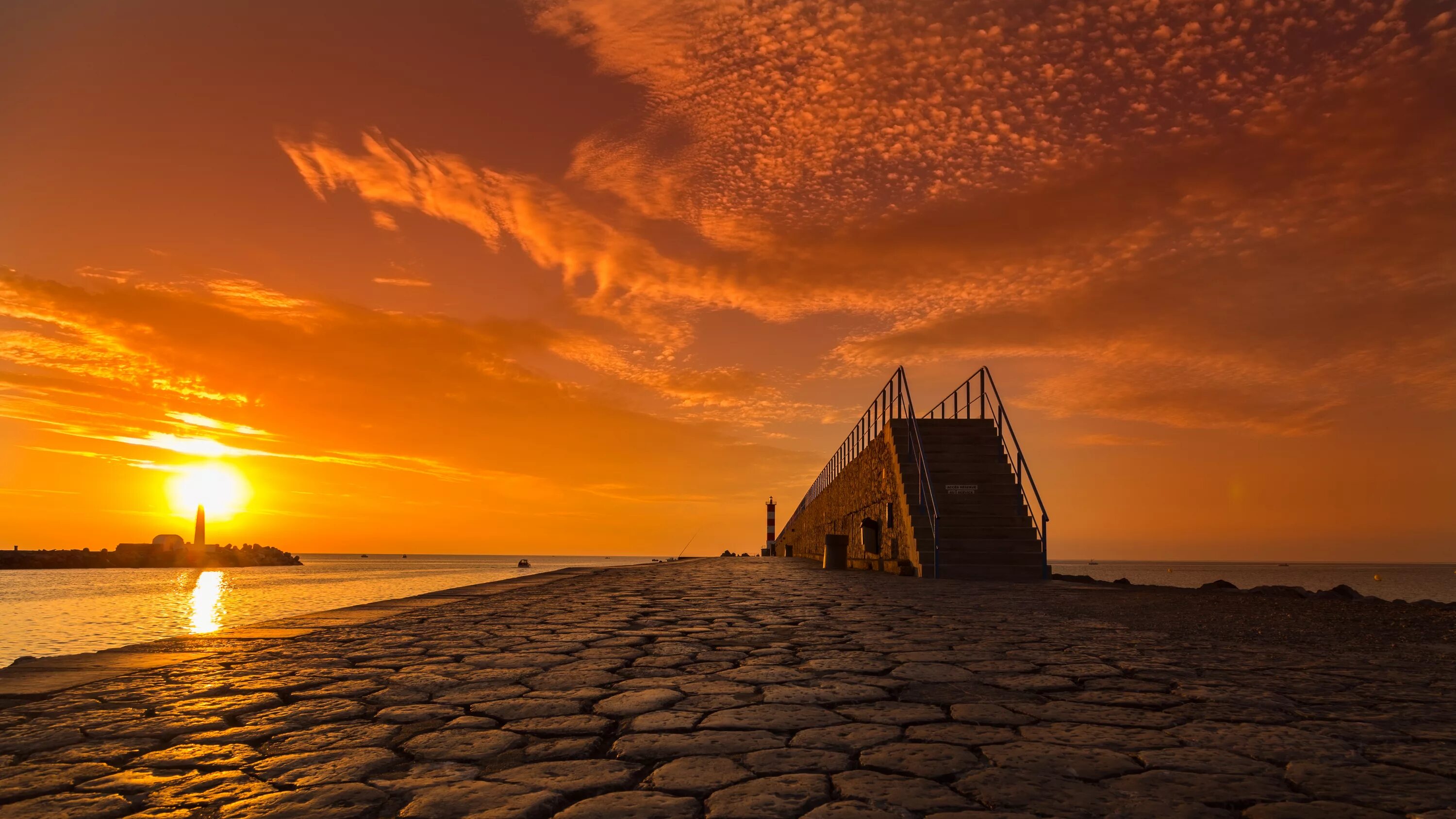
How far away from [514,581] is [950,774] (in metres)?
9.65

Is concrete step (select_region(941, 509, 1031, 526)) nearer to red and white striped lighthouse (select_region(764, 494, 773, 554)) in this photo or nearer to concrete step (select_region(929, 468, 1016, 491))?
concrete step (select_region(929, 468, 1016, 491))

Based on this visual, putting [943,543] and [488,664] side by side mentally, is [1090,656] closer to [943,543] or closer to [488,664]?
[488,664]

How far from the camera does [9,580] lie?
149 ft

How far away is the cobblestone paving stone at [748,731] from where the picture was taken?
1881mm

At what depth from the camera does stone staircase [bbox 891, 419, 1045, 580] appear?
1152cm

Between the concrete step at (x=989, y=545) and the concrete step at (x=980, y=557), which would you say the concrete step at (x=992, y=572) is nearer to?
the concrete step at (x=980, y=557)

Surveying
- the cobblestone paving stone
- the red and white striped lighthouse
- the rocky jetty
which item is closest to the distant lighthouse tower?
the red and white striped lighthouse

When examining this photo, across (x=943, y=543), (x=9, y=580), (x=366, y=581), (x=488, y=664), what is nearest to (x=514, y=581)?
(x=943, y=543)

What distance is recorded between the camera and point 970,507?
1283 centimetres

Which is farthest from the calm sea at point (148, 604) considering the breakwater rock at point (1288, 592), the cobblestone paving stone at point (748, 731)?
the breakwater rock at point (1288, 592)

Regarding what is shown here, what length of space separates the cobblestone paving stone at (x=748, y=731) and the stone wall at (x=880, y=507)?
26.1ft

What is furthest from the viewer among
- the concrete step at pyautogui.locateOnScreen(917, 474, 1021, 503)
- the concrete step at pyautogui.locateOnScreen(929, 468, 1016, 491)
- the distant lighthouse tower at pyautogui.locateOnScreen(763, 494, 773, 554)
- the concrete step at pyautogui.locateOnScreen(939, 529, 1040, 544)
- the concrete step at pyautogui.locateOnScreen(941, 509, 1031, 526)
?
the distant lighthouse tower at pyautogui.locateOnScreen(763, 494, 773, 554)

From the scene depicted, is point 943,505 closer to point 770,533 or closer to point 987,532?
point 987,532

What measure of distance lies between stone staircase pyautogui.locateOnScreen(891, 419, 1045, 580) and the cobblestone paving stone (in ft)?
22.7
